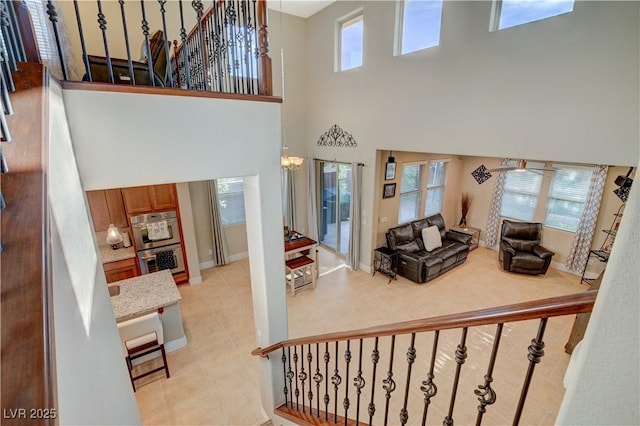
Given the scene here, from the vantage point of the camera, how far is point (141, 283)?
161 inches

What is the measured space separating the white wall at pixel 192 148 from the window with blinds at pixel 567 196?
6748mm

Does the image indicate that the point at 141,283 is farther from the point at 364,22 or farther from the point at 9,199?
the point at 364,22

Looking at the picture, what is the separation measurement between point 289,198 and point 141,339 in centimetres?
434

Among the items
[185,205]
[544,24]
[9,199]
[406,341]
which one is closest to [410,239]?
[406,341]

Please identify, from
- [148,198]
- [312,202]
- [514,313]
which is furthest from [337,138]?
[514,313]

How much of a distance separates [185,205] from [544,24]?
579 centimetres

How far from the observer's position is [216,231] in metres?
6.23

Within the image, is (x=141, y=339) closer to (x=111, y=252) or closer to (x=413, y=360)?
(x=111, y=252)

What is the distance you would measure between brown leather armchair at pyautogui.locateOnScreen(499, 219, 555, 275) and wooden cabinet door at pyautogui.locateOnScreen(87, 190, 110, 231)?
7919mm

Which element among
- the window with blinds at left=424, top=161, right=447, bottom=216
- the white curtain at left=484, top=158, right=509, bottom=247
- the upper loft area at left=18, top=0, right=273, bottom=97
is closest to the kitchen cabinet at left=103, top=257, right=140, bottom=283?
the upper loft area at left=18, top=0, right=273, bottom=97

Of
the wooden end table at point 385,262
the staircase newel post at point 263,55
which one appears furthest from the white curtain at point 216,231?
the staircase newel post at point 263,55

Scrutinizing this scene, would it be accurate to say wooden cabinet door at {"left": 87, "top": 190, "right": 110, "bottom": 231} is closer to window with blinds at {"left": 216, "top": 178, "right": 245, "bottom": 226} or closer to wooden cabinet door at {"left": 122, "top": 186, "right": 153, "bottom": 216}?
wooden cabinet door at {"left": 122, "top": 186, "right": 153, "bottom": 216}

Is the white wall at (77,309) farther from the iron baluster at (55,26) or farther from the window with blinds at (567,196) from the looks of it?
the window with blinds at (567,196)

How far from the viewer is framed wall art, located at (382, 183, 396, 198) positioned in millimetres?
5957
